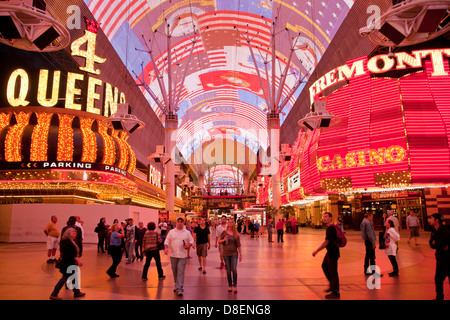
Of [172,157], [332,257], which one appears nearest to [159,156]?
[172,157]

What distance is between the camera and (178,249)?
298 inches

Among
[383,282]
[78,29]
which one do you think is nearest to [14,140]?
[78,29]

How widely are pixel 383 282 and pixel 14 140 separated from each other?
21.5m

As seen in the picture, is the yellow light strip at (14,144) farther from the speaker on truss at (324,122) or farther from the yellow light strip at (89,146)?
the speaker on truss at (324,122)

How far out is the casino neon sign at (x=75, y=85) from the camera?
2227cm

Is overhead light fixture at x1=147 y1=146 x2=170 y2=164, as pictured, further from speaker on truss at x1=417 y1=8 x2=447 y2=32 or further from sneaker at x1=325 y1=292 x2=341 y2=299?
sneaker at x1=325 y1=292 x2=341 y2=299

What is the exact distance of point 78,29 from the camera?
24125mm

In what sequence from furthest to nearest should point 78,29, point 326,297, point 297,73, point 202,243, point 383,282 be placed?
point 297,73 < point 78,29 < point 202,243 < point 383,282 < point 326,297

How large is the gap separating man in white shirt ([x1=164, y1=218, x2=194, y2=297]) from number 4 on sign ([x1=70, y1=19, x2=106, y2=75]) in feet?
67.3

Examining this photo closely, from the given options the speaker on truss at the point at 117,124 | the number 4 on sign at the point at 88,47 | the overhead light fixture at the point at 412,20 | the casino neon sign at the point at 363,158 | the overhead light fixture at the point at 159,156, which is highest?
the number 4 on sign at the point at 88,47

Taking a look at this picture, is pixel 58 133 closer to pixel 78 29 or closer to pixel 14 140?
pixel 14 140

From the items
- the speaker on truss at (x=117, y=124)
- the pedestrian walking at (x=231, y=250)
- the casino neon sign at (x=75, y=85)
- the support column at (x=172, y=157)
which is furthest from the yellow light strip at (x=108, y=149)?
the pedestrian walking at (x=231, y=250)

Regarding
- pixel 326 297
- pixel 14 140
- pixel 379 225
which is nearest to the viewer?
pixel 326 297
